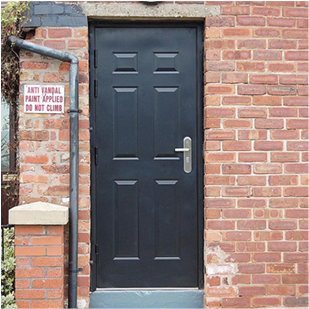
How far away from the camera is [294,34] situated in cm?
349

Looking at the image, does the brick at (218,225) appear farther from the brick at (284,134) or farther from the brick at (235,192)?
the brick at (284,134)

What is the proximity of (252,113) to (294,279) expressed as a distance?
1.47 meters

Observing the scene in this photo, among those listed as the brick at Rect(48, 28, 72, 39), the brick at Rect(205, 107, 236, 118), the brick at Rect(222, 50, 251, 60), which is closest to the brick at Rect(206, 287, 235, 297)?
the brick at Rect(205, 107, 236, 118)

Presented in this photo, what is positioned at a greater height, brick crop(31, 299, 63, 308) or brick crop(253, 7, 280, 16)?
brick crop(253, 7, 280, 16)

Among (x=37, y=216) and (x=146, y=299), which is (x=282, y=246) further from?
(x=37, y=216)

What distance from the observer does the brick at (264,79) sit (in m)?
3.47

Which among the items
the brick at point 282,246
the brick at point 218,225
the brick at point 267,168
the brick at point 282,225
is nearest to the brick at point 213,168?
the brick at point 267,168

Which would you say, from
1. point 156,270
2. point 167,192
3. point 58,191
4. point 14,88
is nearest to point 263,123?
point 167,192

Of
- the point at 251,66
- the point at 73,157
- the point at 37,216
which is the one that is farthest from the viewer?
the point at 251,66

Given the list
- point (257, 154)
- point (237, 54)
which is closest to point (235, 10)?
point (237, 54)

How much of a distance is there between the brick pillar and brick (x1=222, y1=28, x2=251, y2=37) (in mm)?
2009

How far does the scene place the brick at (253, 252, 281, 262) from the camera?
11.3 feet

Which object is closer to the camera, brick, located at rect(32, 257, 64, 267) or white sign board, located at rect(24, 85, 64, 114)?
brick, located at rect(32, 257, 64, 267)

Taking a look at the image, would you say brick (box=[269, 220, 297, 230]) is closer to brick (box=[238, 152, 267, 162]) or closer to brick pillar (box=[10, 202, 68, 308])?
brick (box=[238, 152, 267, 162])
